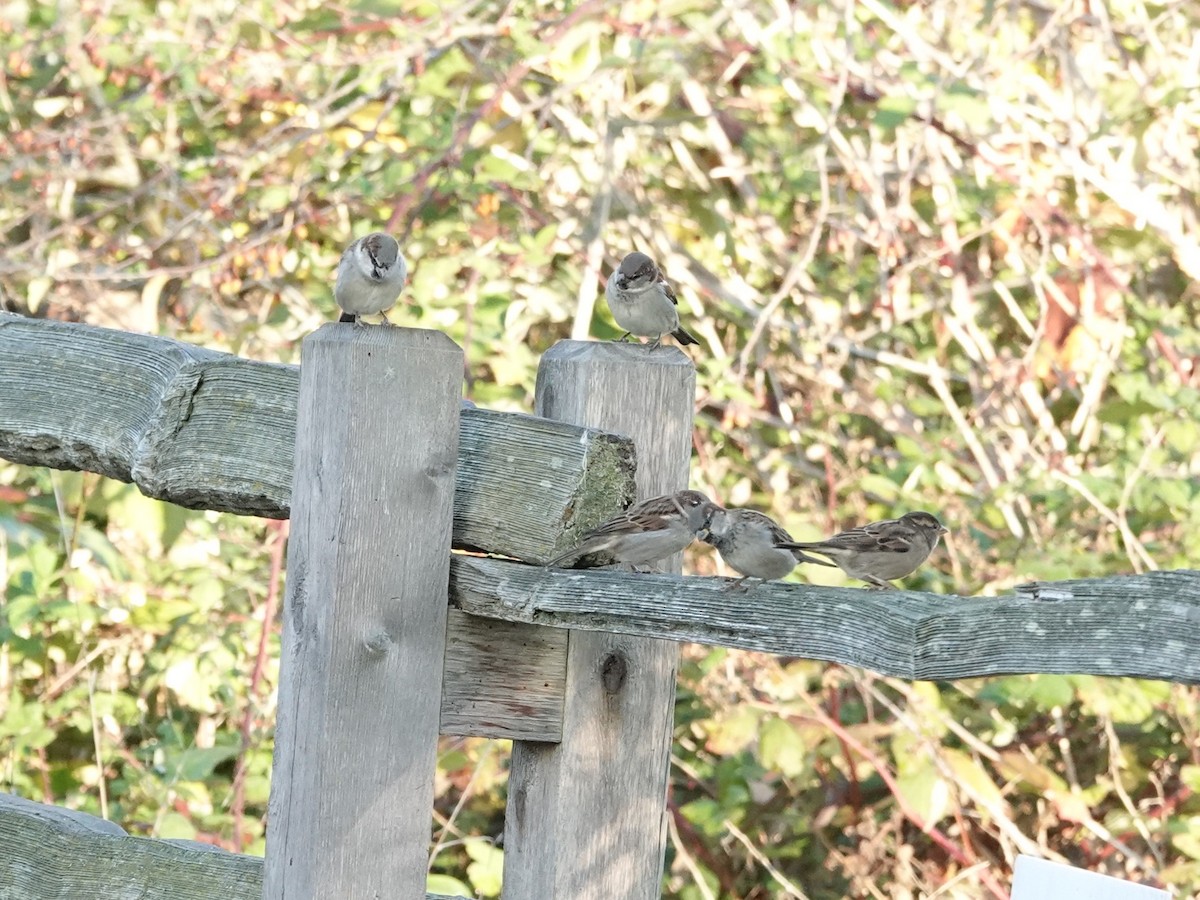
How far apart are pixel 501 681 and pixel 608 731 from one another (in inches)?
7.4

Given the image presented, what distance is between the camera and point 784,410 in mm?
6043

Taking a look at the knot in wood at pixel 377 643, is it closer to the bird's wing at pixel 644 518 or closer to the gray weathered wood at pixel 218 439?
the gray weathered wood at pixel 218 439

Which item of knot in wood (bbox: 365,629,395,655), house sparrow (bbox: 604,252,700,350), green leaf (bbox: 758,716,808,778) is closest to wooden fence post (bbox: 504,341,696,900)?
knot in wood (bbox: 365,629,395,655)

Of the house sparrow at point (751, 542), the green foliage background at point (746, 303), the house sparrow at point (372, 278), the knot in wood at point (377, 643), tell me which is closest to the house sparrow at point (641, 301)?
the house sparrow at point (372, 278)

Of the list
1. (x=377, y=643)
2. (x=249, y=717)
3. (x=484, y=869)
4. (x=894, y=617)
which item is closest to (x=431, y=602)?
(x=377, y=643)

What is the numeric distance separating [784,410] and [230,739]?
2.34 m

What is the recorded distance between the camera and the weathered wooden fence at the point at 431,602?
202 centimetres

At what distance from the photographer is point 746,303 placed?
6.09 meters

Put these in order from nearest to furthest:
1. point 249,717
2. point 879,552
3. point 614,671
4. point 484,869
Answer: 1. point 614,671
2. point 879,552
3. point 484,869
4. point 249,717

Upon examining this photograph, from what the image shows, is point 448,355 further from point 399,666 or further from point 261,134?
point 261,134

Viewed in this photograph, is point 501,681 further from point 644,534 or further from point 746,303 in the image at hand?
point 746,303

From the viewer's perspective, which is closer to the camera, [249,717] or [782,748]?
[249,717]

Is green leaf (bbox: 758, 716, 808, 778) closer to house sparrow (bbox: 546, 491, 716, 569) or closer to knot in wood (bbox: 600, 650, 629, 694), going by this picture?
house sparrow (bbox: 546, 491, 716, 569)

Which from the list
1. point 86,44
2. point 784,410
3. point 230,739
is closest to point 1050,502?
point 784,410
